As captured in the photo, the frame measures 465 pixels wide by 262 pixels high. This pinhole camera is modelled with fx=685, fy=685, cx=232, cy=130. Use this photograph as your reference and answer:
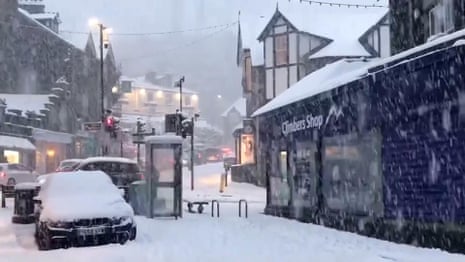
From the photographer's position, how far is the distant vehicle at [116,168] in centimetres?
2391

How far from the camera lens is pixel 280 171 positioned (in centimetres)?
2208

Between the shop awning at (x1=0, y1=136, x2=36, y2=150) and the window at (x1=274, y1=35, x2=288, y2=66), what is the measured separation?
1918 cm

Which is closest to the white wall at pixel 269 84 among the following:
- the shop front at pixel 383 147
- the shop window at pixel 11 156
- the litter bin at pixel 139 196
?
the shop window at pixel 11 156

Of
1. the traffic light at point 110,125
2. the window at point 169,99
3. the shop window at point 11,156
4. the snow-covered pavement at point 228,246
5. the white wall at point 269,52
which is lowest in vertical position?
the snow-covered pavement at point 228,246

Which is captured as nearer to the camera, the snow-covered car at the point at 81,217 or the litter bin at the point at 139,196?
the snow-covered car at the point at 81,217

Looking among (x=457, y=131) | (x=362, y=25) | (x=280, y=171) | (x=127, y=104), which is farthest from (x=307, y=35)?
(x=127, y=104)

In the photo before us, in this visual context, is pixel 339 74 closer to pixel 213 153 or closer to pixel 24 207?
pixel 24 207

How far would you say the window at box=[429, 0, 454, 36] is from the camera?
58.4ft

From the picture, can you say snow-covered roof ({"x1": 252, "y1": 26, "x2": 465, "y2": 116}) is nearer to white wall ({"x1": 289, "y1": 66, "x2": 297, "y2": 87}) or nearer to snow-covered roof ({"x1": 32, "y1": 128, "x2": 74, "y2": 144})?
white wall ({"x1": 289, "y1": 66, "x2": 297, "y2": 87})

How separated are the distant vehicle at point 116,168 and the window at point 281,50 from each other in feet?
70.5

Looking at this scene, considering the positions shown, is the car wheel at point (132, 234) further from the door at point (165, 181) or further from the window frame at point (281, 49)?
the window frame at point (281, 49)

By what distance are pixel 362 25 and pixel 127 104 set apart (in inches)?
2441

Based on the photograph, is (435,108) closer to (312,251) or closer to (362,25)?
(312,251)

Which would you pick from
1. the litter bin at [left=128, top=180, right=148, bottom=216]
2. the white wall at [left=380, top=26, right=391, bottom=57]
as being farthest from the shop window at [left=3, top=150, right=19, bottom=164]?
the litter bin at [left=128, top=180, right=148, bottom=216]
